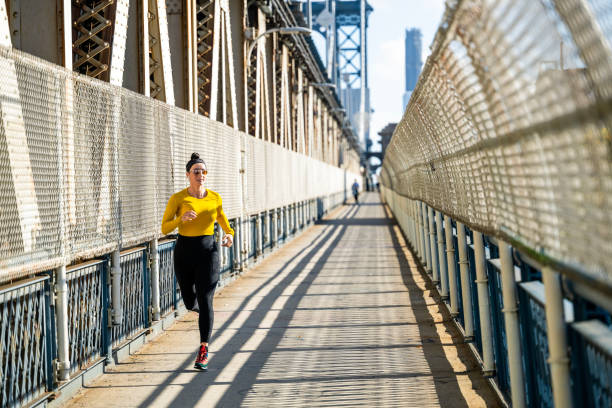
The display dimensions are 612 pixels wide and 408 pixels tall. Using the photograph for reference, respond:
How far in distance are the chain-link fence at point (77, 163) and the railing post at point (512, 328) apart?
103 inches

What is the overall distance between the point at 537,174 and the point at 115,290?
416 cm

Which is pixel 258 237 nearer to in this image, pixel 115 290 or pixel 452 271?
pixel 452 271


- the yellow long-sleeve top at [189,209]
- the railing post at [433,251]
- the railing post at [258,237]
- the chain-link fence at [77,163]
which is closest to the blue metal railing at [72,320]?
the chain-link fence at [77,163]

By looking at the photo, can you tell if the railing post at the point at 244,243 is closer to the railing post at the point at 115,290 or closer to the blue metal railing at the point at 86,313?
the railing post at the point at 115,290

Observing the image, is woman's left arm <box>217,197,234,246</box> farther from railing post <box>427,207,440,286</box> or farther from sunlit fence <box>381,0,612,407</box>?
railing post <box>427,207,440,286</box>

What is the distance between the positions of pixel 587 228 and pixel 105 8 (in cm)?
611

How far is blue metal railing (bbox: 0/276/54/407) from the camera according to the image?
4141 millimetres

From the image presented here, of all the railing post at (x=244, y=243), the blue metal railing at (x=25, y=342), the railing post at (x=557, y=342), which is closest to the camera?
the railing post at (x=557, y=342)

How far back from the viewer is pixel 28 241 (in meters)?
4.39

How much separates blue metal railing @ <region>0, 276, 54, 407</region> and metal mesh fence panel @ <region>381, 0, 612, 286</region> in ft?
8.68

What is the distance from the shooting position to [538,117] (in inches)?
96.9

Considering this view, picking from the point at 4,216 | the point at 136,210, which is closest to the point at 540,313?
the point at 4,216

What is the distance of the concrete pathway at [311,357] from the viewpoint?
16.3ft

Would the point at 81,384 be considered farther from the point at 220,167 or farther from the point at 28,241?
the point at 220,167
